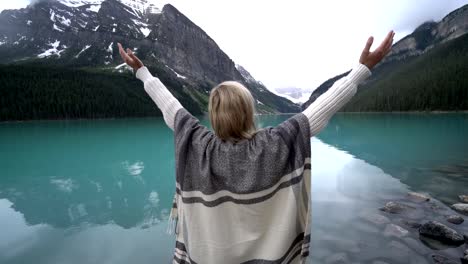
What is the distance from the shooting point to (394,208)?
930 cm

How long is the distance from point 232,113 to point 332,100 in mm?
743

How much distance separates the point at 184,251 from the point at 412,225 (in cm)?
748

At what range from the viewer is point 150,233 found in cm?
819

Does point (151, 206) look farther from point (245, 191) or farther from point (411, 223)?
point (245, 191)

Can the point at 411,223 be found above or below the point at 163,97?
below

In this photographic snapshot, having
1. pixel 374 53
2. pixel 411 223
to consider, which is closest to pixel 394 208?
pixel 411 223

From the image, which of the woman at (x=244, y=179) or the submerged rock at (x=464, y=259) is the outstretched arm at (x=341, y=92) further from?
the submerged rock at (x=464, y=259)

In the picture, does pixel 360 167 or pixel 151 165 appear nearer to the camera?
pixel 360 167

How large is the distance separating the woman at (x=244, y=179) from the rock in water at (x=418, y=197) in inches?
389

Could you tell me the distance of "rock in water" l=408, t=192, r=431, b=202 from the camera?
10.2 meters

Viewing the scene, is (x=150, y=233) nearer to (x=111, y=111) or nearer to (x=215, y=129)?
(x=215, y=129)

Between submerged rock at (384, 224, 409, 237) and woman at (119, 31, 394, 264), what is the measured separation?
245 inches

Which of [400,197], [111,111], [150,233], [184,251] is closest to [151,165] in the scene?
[150,233]

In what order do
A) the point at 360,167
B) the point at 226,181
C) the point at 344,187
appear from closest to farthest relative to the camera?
the point at 226,181 → the point at 344,187 → the point at 360,167
